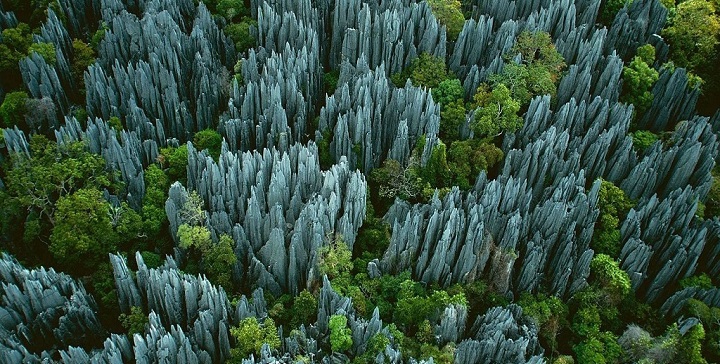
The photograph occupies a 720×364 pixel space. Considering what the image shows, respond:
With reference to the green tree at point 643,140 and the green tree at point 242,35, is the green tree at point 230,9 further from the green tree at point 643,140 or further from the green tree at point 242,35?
the green tree at point 643,140

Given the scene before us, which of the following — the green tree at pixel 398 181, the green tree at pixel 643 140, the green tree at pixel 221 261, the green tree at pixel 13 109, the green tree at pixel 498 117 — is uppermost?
the green tree at pixel 498 117

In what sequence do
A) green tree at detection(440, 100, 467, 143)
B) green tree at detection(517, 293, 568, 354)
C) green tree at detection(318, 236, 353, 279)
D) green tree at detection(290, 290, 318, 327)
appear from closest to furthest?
green tree at detection(290, 290, 318, 327) < green tree at detection(517, 293, 568, 354) < green tree at detection(318, 236, 353, 279) < green tree at detection(440, 100, 467, 143)

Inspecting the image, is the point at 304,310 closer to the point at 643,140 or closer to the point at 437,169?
the point at 437,169

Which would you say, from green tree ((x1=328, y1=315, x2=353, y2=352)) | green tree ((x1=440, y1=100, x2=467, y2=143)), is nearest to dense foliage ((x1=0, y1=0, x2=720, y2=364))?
green tree ((x1=328, y1=315, x2=353, y2=352))

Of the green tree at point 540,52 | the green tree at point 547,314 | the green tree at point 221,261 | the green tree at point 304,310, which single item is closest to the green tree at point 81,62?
the green tree at point 221,261

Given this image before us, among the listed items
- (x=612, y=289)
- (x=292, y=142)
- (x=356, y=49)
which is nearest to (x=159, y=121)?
(x=292, y=142)

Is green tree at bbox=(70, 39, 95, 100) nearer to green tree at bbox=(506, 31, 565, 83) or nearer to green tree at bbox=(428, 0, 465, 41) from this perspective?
green tree at bbox=(428, 0, 465, 41)
